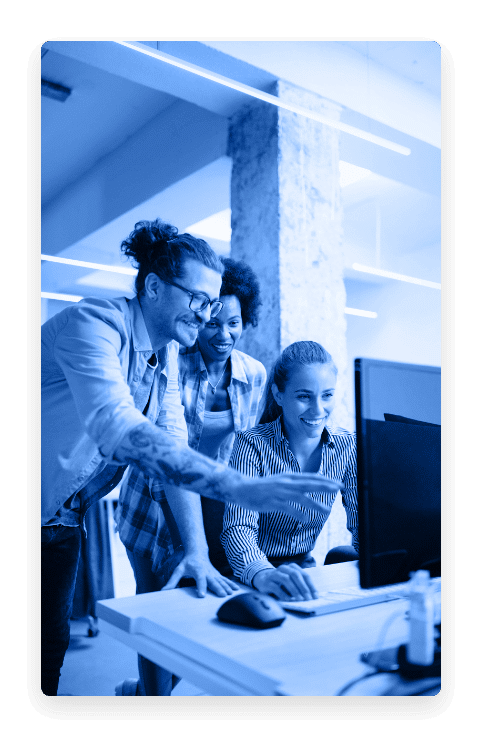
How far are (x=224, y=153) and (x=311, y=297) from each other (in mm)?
548

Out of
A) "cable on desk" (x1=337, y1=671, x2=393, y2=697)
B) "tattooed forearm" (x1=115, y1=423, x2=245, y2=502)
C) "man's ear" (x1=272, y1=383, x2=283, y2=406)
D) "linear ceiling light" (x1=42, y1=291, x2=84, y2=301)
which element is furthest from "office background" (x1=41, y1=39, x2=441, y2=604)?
"cable on desk" (x1=337, y1=671, x2=393, y2=697)

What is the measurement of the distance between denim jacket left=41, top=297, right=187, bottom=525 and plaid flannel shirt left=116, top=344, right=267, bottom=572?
110 millimetres

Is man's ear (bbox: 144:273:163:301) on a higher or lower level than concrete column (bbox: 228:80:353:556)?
lower

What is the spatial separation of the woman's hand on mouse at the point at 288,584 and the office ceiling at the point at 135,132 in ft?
2.72

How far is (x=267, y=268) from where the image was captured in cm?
194

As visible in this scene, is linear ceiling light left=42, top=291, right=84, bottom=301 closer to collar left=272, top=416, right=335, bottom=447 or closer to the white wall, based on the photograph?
collar left=272, top=416, right=335, bottom=447

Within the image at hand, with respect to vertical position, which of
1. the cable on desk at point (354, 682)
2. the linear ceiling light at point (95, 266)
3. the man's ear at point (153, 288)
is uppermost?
the linear ceiling light at point (95, 266)

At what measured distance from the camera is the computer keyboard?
1.22 m

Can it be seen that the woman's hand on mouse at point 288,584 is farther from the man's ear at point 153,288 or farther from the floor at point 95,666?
the man's ear at point 153,288

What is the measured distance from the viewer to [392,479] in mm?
1201

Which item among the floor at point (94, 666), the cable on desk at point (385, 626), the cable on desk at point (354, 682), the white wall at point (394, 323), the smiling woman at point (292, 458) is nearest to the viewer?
the cable on desk at point (354, 682)

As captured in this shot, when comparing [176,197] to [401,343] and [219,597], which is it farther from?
[219,597]

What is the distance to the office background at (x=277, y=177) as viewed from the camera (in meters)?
1.57

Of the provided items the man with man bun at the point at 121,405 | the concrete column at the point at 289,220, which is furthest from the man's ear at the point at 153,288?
the concrete column at the point at 289,220
